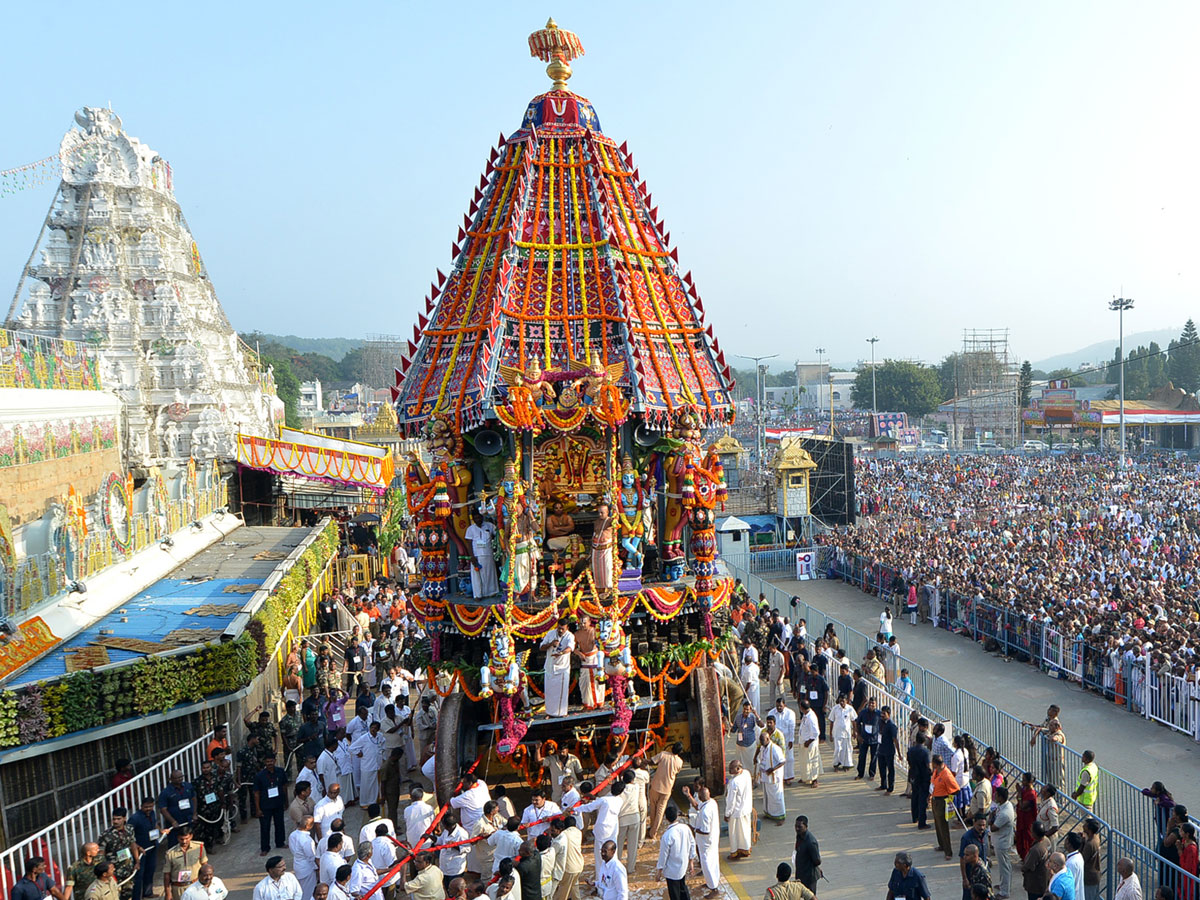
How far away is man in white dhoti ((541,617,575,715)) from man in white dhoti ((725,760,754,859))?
2.19 m

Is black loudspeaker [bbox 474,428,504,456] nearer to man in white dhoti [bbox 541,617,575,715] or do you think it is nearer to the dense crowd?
man in white dhoti [bbox 541,617,575,715]

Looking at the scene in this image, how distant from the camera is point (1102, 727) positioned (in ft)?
49.9

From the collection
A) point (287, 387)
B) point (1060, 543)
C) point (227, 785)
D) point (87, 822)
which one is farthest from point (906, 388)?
point (87, 822)

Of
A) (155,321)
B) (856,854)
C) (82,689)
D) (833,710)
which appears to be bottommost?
(856,854)

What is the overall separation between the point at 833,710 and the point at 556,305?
7335 mm

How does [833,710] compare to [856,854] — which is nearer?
[856,854]

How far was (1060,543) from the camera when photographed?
91.4ft

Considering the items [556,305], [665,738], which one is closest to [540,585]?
[665,738]

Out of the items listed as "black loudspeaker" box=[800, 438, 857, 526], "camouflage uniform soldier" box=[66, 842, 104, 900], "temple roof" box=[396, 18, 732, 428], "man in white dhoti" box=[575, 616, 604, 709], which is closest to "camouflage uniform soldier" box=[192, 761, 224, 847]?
"camouflage uniform soldier" box=[66, 842, 104, 900]

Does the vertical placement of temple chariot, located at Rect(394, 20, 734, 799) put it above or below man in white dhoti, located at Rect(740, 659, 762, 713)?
above

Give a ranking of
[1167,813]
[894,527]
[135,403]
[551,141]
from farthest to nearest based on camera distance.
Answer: [894,527]
[135,403]
[551,141]
[1167,813]

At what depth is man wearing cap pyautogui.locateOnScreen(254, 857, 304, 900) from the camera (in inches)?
334

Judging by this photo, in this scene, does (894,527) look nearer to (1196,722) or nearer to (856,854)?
(1196,722)

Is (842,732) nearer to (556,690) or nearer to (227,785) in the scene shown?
(556,690)
